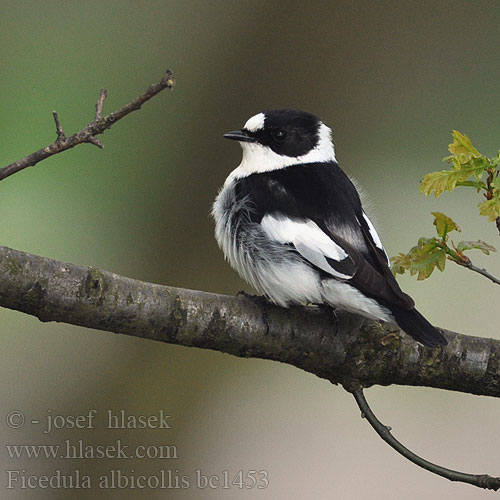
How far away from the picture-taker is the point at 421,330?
199 cm

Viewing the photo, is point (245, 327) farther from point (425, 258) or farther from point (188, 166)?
point (188, 166)

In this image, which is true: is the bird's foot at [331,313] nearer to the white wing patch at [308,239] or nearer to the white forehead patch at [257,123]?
the white wing patch at [308,239]

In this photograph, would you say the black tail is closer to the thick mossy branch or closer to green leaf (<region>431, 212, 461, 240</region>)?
the thick mossy branch

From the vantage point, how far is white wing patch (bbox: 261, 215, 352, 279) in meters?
2.26

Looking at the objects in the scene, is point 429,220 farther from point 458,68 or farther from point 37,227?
point 37,227

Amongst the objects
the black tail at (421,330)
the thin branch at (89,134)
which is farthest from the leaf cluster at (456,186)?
the thin branch at (89,134)

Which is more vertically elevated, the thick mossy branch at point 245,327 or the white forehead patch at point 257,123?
the white forehead patch at point 257,123

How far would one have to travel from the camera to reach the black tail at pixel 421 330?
1977 millimetres

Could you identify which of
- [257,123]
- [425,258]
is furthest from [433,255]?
A: [257,123]

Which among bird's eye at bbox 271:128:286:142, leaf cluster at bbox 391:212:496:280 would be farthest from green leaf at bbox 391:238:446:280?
bird's eye at bbox 271:128:286:142

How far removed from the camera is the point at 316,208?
238cm

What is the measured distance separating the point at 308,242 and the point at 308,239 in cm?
1

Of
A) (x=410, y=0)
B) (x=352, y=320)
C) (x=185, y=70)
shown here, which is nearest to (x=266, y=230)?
(x=352, y=320)

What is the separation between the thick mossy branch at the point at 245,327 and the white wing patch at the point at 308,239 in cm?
14
